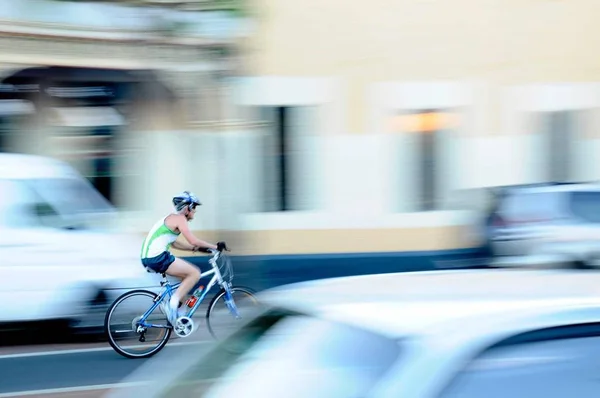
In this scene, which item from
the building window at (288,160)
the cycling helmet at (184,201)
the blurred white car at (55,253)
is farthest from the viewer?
the building window at (288,160)

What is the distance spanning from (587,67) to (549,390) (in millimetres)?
14731

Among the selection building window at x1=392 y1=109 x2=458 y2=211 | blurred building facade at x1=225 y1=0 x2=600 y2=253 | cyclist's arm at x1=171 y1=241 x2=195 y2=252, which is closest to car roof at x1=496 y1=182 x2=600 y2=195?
blurred building facade at x1=225 y1=0 x2=600 y2=253

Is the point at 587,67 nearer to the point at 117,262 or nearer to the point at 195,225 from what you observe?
the point at 195,225

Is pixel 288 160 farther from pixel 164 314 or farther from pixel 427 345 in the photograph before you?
pixel 427 345

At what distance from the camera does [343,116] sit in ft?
51.4

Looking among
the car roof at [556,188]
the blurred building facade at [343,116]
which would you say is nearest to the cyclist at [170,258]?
the blurred building facade at [343,116]

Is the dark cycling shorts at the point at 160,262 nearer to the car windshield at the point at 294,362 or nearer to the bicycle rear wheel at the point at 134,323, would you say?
the bicycle rear wheel at the point at 134,323

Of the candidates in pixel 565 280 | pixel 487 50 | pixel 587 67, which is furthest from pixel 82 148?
pixel 565 280

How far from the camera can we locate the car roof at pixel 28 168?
35.9 ft

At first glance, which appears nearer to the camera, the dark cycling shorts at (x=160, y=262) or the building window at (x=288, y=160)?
the dark cycling shorts at (x=160, y=262)

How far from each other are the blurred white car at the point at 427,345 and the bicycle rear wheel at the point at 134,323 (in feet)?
20.5

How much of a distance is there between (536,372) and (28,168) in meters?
8.91

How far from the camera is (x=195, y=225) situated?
15.3 m

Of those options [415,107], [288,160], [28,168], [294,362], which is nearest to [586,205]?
[415,107]
